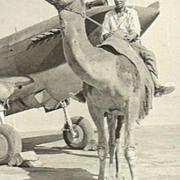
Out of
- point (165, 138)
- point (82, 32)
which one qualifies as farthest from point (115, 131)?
point (165, 138)

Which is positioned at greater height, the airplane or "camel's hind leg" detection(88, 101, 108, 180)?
the airplane

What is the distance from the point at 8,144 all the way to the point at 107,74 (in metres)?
3.08

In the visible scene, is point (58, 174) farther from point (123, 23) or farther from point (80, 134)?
point (80, 134)

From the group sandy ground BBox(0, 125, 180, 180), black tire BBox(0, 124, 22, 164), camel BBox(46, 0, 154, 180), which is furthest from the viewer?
black tire BBox(0, 124, 22, 164)

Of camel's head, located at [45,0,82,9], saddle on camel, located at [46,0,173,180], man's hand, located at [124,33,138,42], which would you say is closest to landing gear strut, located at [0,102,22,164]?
saddle on camel, located at [46,0,173,180]

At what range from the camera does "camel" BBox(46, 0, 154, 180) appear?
488 centimetres

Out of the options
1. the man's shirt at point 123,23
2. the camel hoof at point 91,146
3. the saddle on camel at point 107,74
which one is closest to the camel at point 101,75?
the saddle on camel at point 107,74

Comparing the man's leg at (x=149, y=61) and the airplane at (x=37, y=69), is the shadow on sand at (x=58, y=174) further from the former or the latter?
the man's leg at (x=149, y=61)

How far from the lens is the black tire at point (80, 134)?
31.9 feet

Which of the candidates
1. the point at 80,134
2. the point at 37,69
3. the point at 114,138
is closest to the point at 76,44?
the point at 114,138

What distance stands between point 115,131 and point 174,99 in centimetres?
925

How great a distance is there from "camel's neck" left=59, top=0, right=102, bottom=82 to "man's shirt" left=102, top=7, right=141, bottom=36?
2.75 ft

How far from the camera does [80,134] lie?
9.88 meters

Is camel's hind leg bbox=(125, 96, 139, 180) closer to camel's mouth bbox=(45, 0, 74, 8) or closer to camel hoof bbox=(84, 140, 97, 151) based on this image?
camel's mouth bbox=(45, 0, 74, 8)
